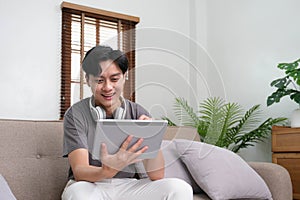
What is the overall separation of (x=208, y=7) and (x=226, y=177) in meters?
2.43

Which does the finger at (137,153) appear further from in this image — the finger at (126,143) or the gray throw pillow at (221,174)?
the gray throw pillow at (221,174)

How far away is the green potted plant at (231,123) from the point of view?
311cm

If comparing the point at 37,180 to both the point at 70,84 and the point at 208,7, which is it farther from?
the point at 208,7

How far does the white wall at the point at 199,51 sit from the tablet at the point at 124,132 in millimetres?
1230

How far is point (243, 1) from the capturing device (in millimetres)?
3623

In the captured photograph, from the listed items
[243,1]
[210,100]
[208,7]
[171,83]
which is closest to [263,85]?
[210,100]

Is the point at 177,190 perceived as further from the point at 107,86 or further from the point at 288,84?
the point at 288,84

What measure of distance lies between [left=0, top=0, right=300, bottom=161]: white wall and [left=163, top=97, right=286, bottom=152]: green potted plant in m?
0.10

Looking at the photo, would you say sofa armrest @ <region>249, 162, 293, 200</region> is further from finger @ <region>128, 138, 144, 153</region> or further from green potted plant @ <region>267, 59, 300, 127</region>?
finger @ <region>128, 138, 144, 153</region>

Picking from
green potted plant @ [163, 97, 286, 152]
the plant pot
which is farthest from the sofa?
green potted plant @ [163, 97, 286, 152]

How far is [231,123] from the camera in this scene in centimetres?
322

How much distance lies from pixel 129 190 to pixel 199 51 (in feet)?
7.93

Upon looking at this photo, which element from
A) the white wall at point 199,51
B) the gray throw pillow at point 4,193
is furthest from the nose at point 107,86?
the white wall at point 199,51

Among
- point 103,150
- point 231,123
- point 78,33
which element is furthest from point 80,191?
point 78,33
